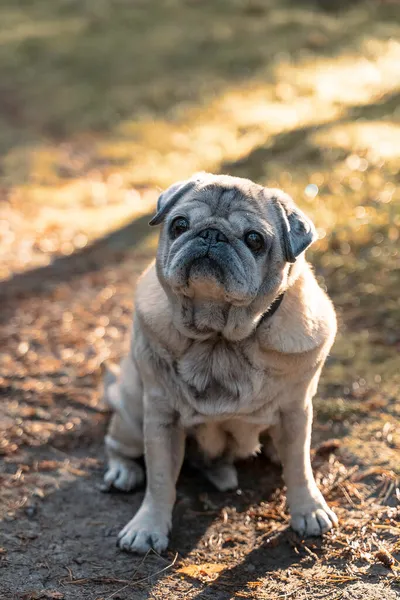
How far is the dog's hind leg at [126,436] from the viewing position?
14.4ft

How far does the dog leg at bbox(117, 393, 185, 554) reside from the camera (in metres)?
3.94

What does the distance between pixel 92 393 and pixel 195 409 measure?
1.85 m

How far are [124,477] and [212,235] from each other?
5.19 ft

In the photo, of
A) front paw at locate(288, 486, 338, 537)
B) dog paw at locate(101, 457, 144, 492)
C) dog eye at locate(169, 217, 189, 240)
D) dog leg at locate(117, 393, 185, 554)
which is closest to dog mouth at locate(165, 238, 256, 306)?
dog eye at locate(169, 217, 189, 240)

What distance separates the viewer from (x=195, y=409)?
383 centimetres

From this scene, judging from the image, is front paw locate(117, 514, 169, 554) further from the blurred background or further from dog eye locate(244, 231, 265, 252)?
dog eye locate(244, 231, 265, 252)

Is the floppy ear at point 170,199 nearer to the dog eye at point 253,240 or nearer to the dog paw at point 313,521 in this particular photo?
the dog eye at point 253,240

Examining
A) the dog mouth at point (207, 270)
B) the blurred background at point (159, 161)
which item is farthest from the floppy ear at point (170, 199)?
the blurred background at point (159, 161)

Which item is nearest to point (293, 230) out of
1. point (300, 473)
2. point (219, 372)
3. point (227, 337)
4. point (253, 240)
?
point (253, 240)

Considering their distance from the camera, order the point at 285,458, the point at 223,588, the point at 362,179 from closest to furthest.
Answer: the point at 223,588
the point at 285,458
the point at 362,179

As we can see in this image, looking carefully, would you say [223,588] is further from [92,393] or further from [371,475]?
[92,393]

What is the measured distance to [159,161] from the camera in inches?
406

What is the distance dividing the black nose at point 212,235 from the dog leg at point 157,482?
83cm

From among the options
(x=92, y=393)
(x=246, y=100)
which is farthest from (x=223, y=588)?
(x=246, y=100)
